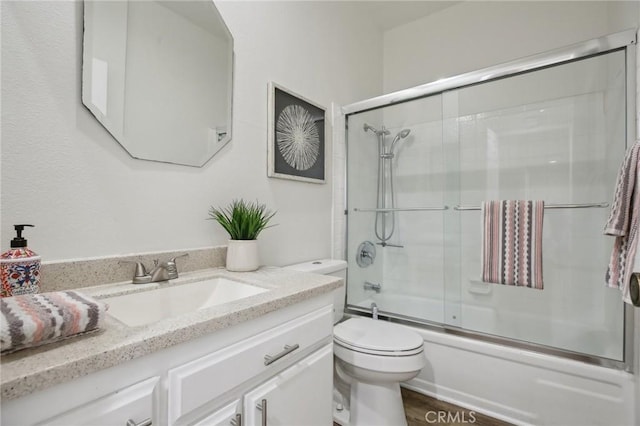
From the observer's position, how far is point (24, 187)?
813mm

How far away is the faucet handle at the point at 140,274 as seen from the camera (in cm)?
98

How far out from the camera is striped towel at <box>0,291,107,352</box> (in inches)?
18.4

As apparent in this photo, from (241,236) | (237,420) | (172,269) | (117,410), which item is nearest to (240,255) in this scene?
(241,236)

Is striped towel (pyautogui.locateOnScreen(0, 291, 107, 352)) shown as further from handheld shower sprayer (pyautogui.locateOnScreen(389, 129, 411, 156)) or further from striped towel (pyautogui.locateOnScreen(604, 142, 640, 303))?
handheld shower sprayer (pyautogui.locateOnScreen(389, 129, 411, 156))

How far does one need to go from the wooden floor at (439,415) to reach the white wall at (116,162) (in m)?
1.01

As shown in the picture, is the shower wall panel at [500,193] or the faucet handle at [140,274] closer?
the faucet handle at [140,274]

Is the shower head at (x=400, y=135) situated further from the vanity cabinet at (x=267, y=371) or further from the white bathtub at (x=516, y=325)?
the vanity cabinet at (x=267, y=371)

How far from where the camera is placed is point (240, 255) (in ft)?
3.96

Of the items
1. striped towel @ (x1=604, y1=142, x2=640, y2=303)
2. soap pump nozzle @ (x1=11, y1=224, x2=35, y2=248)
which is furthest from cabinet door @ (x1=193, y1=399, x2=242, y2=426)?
striped towel @ (x1=604, y1=142, x2=640, y2=303)

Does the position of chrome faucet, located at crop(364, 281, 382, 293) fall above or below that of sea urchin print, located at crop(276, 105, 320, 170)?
below

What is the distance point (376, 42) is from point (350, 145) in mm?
1117

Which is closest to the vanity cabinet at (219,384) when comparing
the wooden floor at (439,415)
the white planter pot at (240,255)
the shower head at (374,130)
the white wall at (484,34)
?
the white planter pot at (240,255)

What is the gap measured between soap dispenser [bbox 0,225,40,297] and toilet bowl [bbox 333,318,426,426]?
1.13 meters

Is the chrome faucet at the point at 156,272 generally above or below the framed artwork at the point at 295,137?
below
